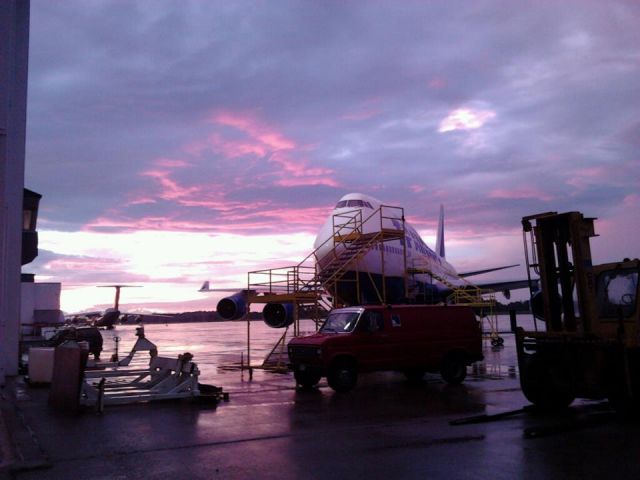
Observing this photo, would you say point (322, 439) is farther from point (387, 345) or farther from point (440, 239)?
point (440, 239)

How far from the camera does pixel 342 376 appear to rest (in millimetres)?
13484

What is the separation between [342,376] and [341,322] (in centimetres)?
155

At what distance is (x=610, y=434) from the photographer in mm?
8281

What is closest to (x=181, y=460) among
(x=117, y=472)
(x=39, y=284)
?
(x=117, y=472)

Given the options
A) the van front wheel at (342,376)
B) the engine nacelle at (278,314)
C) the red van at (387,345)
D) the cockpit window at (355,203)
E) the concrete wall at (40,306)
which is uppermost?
the cockpit window at (355,203)

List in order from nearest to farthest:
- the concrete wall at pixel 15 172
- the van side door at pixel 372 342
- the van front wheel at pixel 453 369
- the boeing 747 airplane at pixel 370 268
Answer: the van side door at pixel 372 342
the van front wheel at pixel 453 369
the concrete wall at pixel 15 172
the boeing 747 airplane at pixel 370 268

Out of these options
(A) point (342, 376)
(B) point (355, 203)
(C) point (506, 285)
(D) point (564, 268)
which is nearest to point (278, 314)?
(B) point (355, 203)

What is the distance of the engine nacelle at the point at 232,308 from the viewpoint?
938 inches

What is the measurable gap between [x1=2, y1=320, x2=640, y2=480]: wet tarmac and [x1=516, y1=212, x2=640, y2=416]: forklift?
0.51 meters

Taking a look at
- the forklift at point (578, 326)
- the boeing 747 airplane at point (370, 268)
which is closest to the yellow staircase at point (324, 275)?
the boeing 747 airplane at point (370, 268)

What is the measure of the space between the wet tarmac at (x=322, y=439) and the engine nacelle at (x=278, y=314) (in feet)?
31.9

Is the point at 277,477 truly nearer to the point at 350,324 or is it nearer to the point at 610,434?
the point at 610,434

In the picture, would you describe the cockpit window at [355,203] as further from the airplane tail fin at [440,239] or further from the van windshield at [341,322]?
the airplane tail fin at [440,239]

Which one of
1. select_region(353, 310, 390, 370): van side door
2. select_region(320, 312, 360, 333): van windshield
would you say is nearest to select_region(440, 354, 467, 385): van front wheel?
select_region(353, 310, 390, 370): van side door
